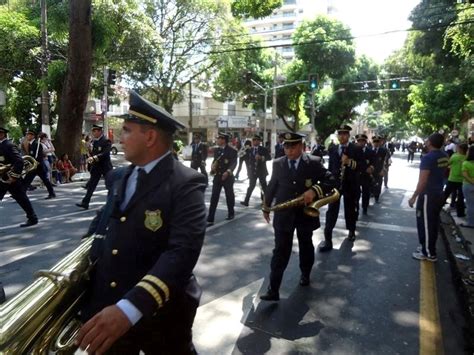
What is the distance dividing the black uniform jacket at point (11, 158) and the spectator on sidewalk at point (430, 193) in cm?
625

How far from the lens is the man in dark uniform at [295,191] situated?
14.4 ft

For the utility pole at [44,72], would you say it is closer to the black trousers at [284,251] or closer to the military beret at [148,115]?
the black trousers at [284,251]

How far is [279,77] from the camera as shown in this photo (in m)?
34.0

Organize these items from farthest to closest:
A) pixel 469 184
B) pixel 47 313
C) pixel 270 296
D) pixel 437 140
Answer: pixel 469 184 → pixel 437 140 → pixel 270 296 → pixel 47 313

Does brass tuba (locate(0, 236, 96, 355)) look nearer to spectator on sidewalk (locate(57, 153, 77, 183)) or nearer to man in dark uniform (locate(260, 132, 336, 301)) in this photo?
man in dark uniform (locate(260, 132, 336, 301))

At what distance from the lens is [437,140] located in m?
5.55

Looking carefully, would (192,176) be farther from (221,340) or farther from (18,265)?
(18,265)

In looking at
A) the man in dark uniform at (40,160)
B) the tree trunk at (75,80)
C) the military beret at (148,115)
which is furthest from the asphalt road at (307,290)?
the tree trunk at (75,80)

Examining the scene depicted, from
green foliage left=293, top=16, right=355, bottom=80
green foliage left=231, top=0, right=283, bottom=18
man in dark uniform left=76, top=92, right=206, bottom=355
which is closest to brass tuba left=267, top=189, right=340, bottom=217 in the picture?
man in dark uniform left=76, top=92, right=206, bottom=355

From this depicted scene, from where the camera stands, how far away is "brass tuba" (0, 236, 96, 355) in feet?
5.18

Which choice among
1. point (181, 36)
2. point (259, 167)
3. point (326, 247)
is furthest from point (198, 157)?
point (181, 36)

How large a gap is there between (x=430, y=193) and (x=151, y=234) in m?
4.89

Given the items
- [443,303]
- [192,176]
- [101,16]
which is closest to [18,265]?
[192,176]

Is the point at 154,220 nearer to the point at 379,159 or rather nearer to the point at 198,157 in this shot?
the point at 198,157
